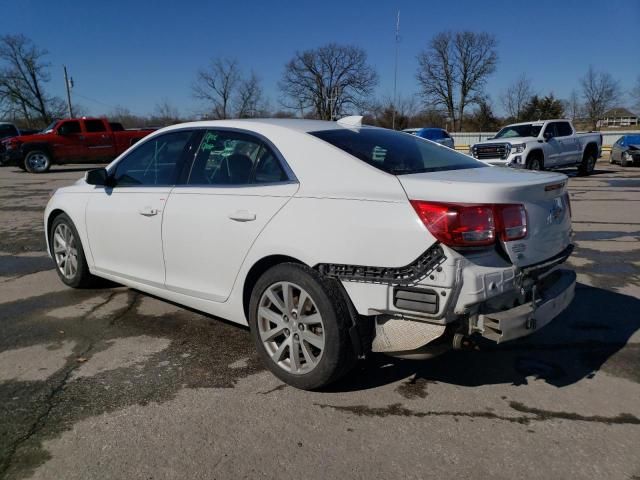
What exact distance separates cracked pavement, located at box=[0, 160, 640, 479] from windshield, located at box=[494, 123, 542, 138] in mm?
12624

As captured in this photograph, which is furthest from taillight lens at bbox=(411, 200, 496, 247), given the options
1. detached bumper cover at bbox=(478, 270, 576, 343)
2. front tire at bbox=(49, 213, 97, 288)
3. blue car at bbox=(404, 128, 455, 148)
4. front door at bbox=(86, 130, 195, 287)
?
blue car at bbox=(404, 128, 455, 148)

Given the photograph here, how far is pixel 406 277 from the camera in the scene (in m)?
2.62

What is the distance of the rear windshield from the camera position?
3104mm

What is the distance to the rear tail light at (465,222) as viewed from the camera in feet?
8.30

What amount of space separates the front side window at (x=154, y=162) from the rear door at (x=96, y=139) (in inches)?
722

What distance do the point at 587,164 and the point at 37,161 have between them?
21.2 m

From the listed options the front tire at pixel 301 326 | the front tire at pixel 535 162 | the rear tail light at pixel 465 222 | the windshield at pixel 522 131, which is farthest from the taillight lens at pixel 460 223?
the windshield at pixel 522 131

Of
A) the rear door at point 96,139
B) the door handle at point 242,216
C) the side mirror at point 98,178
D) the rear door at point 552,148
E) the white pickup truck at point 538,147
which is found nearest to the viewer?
the door handle at point 242,216

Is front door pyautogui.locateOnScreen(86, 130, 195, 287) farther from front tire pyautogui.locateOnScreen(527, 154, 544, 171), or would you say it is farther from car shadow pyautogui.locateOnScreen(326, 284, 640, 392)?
front tire pyautogui.locateOnScreen(527, 154, 544, 171)

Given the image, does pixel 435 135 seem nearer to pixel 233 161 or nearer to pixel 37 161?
pixel 37 161

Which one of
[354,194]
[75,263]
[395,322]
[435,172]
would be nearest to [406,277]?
[395,322]

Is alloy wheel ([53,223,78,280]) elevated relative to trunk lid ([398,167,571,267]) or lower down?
lower down

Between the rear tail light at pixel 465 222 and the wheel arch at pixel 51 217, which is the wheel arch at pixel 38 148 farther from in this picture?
the rear tail light at pixel 465 222

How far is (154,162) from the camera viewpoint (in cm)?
420
